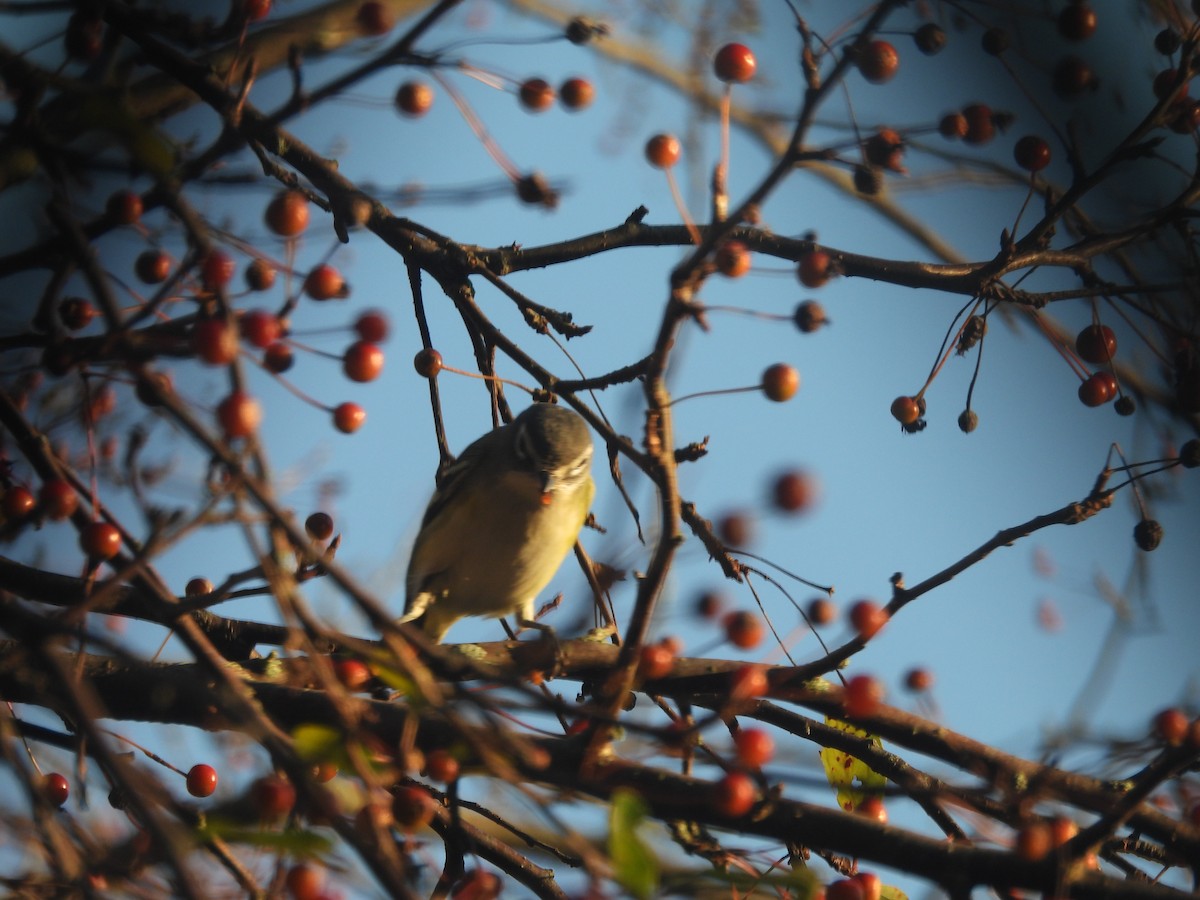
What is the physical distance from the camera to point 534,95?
11.7ft

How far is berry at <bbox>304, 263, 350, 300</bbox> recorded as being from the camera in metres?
3.06

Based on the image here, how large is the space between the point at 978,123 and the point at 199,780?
3393 millimetres

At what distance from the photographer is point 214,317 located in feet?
8.25

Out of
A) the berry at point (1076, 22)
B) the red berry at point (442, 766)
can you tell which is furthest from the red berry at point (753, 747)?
the berry at point (1076, 22)

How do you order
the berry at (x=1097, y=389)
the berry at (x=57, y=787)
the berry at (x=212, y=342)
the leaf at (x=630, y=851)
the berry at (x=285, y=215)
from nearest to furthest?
the leaf at (x=630, y=851) < the berry at (x=212, y=342) < the berry at (x=285, y=215) < the berry at (x=57, y=787) < the berry at (x=1097, y=389)

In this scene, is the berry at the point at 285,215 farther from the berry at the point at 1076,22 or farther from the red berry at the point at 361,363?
the berry at the point at 1076,22

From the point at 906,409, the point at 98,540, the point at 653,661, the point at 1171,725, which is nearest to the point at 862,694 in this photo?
the point at 653,661

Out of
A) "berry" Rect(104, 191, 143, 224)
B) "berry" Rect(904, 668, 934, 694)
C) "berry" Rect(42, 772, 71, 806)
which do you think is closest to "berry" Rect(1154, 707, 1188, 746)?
"berry" Rect(904, 668, 934, 694)

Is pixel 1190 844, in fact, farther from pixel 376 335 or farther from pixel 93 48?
pixel 93 48

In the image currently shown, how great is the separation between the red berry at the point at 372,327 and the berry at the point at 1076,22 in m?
2.40

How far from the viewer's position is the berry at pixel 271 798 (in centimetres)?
248

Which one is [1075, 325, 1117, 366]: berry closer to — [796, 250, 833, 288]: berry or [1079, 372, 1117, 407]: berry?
[1079, 372, 1117, 407]: berry

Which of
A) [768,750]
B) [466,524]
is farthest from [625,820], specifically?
[466,524]

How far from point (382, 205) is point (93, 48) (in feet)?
4.04
